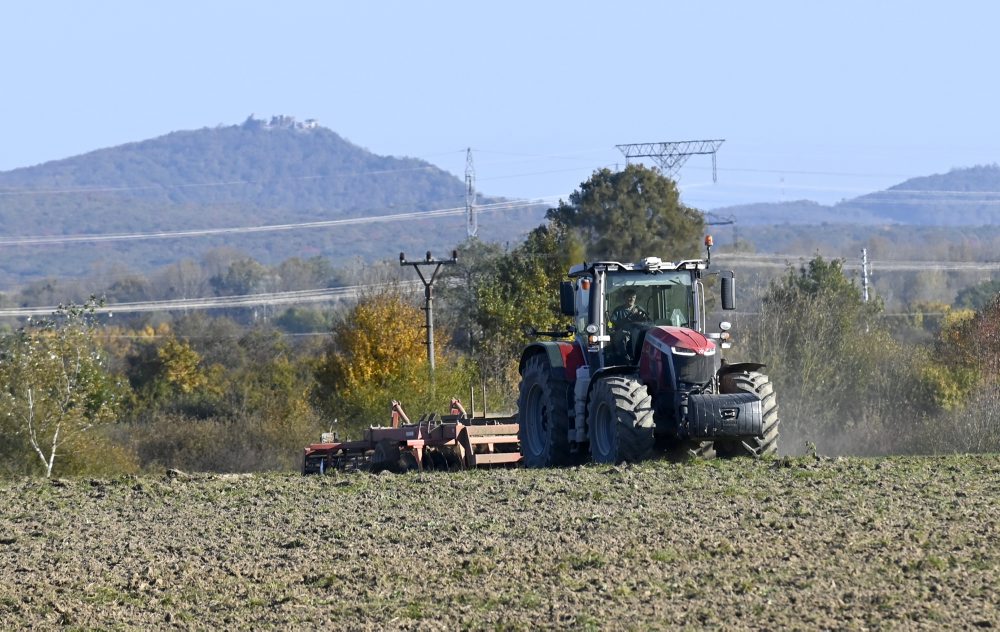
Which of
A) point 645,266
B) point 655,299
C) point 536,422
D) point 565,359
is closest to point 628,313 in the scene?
point 655,299

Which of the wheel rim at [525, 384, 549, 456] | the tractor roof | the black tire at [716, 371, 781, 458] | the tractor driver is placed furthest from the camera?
the wheel rim at [525, 384, 549, 456]

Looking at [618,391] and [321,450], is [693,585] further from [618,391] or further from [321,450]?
[321,450]

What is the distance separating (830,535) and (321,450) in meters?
10.6

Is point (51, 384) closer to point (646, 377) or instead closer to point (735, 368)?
point (646, 377)

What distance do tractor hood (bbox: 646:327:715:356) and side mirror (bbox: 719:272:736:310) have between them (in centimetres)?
47

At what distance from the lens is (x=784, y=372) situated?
34781 millimetres

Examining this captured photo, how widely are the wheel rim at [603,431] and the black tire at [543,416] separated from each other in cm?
84

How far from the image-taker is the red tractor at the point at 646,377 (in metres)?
14.6

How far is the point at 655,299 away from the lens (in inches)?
618

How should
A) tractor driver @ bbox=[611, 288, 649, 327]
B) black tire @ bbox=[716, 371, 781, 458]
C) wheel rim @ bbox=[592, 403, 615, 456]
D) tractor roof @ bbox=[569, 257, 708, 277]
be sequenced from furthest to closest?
tractor driver @ bbox=[611, 288, 649, 327]
tractor roof @ bbox=[569, 257, 708, 277]
wheel rim @ bbox=[592, 403, 615, 456]
black tire @ bbox=[716, 371, 781, 458]

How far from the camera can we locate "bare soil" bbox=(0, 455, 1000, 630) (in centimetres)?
818

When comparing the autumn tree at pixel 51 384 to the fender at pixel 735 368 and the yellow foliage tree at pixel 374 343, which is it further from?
the fender at pixel 735 368

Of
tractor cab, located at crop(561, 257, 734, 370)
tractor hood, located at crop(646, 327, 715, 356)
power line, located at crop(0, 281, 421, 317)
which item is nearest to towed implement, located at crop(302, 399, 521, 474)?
tractor cab, located at crop(561, 257, 734, 370)

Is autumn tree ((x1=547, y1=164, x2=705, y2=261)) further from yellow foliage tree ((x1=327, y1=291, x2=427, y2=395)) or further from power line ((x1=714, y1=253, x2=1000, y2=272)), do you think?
power line ((x1=714, y1=253, x2=1000, y2=272))
